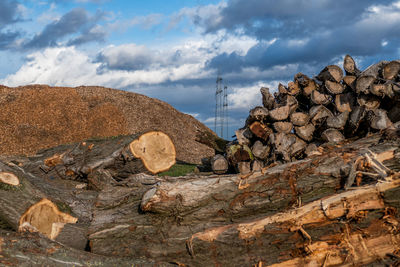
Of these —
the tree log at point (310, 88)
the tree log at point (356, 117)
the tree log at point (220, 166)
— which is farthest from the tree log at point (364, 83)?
the tree log at point (220, 166)

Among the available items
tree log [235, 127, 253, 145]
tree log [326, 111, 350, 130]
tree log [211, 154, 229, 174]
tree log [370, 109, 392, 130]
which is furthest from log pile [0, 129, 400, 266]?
tree log [211, 154, 229, 174]

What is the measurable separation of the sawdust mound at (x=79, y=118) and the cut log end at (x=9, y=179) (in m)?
8.91

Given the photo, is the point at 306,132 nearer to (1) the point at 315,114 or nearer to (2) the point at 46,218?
(1) the point at 315,114

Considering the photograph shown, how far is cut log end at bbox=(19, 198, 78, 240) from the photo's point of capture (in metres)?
4.79

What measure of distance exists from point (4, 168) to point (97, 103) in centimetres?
1229

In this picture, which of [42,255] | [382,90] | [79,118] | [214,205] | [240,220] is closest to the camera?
[42,255]

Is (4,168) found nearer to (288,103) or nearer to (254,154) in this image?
(254,154)

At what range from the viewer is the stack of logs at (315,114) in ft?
22.2

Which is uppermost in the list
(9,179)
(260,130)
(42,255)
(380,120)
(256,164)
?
(380,120)

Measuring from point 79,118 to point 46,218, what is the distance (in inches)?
455

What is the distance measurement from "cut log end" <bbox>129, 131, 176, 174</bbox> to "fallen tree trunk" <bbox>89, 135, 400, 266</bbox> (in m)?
2.59

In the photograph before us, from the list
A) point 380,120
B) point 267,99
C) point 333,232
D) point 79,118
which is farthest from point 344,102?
point 79,118

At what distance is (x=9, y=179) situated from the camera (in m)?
5.11

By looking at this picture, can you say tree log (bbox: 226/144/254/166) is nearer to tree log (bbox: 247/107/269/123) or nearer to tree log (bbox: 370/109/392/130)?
tree log (bbox: 247/107/269/123)
